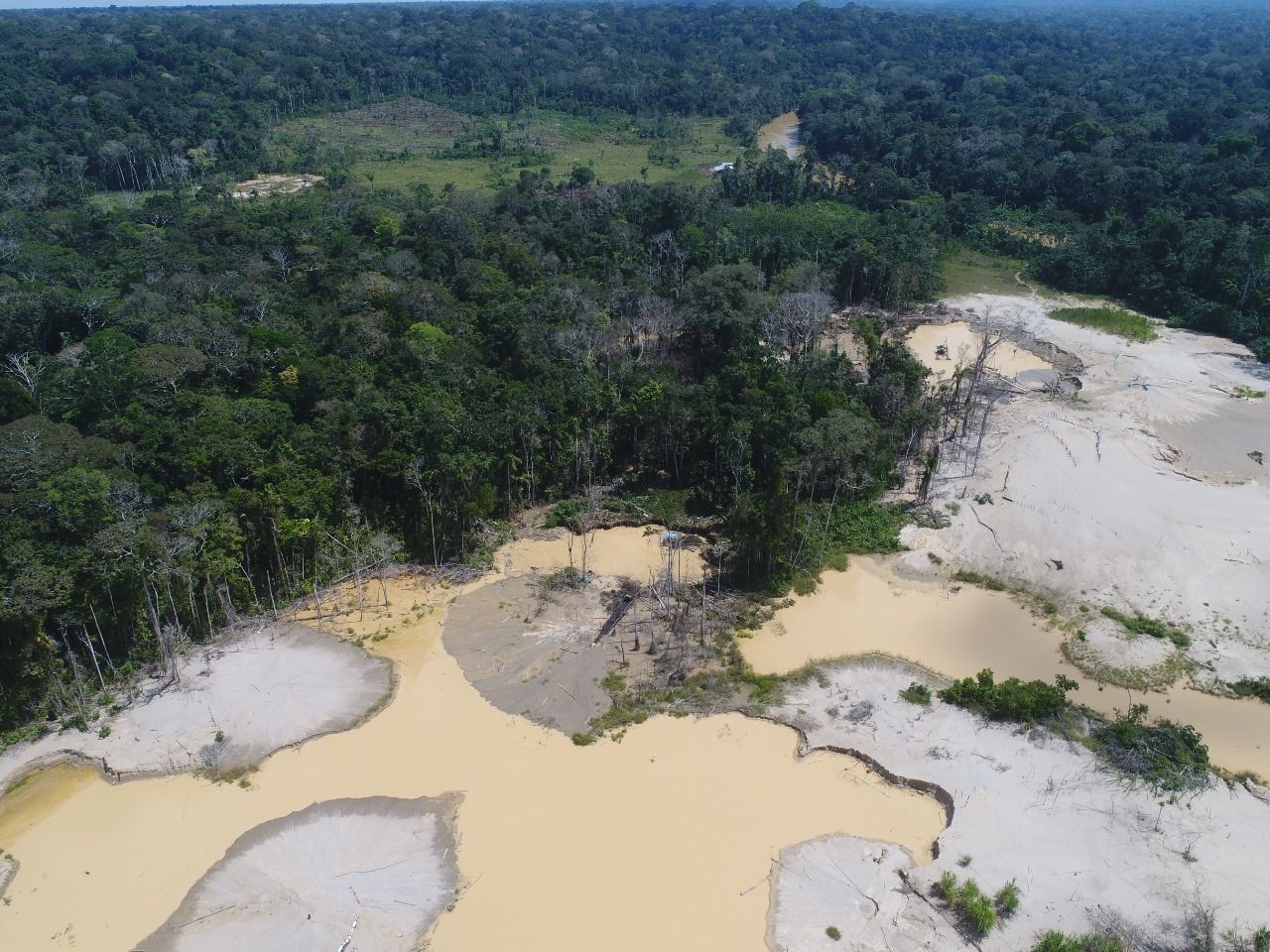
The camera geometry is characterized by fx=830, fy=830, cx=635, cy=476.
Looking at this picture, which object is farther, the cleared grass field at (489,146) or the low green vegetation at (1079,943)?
the cleared grass field at (489,146)

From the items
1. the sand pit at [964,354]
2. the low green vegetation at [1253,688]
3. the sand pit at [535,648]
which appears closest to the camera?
the low green vegetation at [1253,688]

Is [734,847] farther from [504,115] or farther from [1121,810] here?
[504,115]

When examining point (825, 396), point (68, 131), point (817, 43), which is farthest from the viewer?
point (817, 43)

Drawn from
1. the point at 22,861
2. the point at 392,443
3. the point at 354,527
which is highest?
the point at 392,443

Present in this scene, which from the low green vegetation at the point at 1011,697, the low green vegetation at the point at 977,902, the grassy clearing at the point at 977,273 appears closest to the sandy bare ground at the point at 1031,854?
the low green vegetation at the point at 977,902

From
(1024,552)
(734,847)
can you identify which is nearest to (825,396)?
(1024,552)

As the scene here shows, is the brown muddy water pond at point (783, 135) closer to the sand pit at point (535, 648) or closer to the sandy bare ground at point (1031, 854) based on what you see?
the sand pit at point (535, 648)

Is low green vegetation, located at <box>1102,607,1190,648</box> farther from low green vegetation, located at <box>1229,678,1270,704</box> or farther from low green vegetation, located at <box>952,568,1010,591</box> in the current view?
low green vegetation, located at <box>952,568,1010,591</box>
